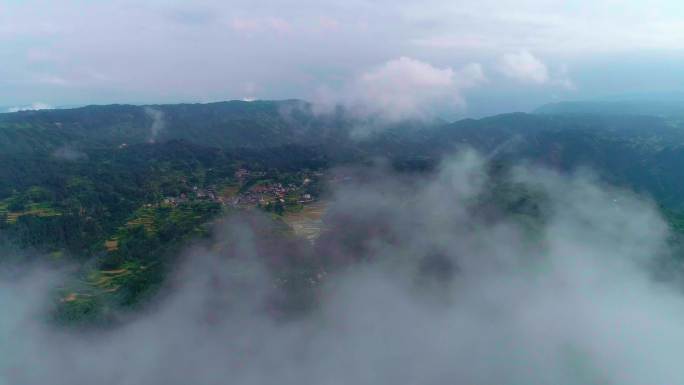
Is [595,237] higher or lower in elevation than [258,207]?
lower

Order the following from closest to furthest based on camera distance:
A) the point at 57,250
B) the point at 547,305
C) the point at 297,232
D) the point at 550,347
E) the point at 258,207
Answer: the point at 550,347 → the point at 547,305 → the point at 57,250 → the point at 297,232 → the point at 258,207

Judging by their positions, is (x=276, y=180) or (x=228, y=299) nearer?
(x=228, y=299)

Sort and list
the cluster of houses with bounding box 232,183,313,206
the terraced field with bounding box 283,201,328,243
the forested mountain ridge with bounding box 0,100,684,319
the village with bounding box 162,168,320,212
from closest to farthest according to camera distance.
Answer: the forested mountain ridge with bounding box 0,100,684,319 < the terraced field with bounding box 283,201,328,243 < the village with bounding box 162,168,320,212 < the cluster of houses with bounding box 232,183,313,206

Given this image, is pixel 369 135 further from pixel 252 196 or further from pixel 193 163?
pixel 252 196

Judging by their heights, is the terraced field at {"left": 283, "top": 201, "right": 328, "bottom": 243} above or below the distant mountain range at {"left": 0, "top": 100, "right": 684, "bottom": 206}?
below

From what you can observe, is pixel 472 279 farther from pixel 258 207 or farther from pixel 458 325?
pixel 258 207

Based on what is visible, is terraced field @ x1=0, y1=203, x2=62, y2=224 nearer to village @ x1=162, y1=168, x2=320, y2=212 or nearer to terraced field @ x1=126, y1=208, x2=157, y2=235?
terraced field @ x1=126, y1=208, x2=157, y2=235

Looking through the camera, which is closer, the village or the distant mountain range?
the village

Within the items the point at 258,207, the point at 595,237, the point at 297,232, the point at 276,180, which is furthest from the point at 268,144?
the point at 595,237

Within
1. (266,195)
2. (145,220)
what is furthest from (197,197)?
(145,220)

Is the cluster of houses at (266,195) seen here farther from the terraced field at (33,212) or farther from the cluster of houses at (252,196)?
the terraced field at (33,212)

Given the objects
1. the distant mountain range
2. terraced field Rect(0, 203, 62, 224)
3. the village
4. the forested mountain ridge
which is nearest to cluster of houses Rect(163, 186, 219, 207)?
the village
